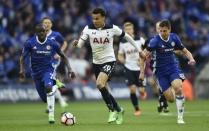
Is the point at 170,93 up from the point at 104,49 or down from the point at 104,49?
down

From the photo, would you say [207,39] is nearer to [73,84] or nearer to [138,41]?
[73,84]

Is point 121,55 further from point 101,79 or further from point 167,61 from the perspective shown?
point 101,79

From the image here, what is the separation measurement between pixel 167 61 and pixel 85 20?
56.5ft

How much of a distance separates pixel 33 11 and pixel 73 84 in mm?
4558

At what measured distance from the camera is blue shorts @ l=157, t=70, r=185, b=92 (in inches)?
698

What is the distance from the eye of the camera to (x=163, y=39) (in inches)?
696

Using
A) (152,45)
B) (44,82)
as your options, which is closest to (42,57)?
(44,82)

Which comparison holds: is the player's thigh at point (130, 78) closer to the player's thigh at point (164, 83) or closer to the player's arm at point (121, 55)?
the player's arm at point (121, 55)

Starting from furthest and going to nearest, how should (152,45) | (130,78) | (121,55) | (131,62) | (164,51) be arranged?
1. (121,55)
2. (131,62)
3. (130,78)
4. (164,51)
5. (152,45)

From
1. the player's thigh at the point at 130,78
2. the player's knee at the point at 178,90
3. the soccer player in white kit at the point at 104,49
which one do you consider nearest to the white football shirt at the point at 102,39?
the soccer player in white kit at the point at 104,49

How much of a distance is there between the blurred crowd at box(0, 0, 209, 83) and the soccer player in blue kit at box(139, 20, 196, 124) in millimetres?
13917

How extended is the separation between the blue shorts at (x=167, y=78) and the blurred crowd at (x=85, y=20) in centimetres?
1388

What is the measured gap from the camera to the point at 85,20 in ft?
114

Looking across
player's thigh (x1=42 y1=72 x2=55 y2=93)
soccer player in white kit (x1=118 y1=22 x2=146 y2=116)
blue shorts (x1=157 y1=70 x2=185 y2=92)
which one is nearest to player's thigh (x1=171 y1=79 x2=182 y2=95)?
blue shorts (x1=157 y1=70 x2=185 y2=92)
